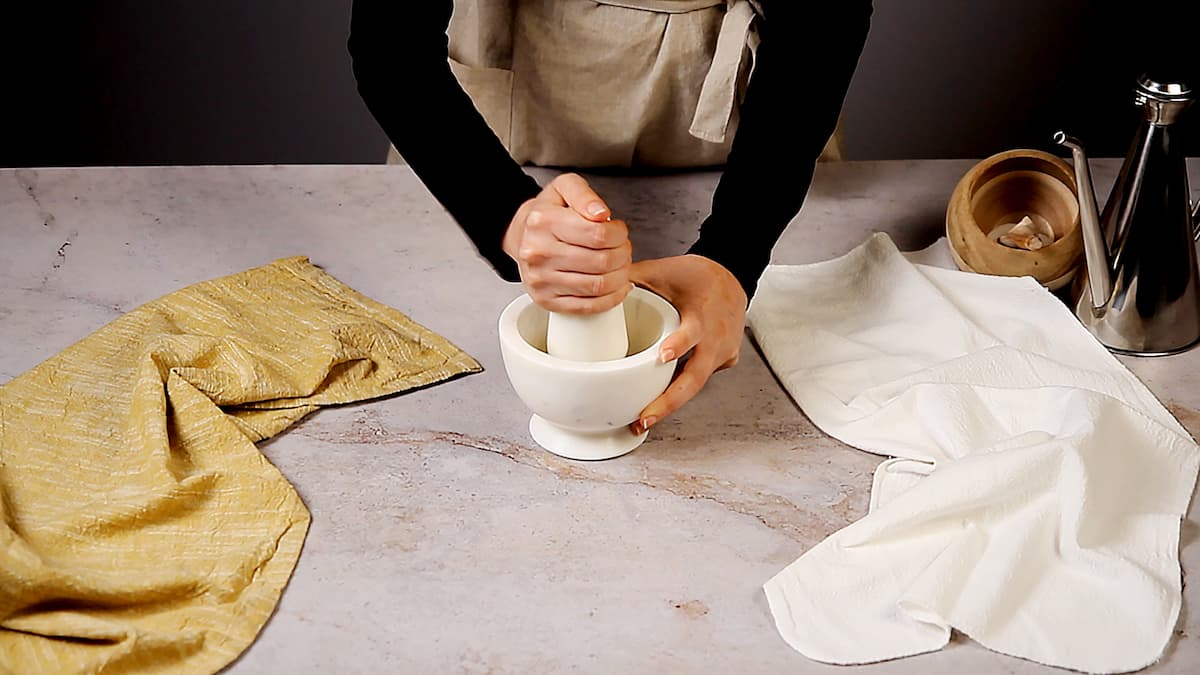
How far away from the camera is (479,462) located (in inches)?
34.7

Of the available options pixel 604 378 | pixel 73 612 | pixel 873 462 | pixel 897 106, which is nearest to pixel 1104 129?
pixel 897 106

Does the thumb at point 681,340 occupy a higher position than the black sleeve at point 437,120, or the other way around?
the black sleeve at point 437,120

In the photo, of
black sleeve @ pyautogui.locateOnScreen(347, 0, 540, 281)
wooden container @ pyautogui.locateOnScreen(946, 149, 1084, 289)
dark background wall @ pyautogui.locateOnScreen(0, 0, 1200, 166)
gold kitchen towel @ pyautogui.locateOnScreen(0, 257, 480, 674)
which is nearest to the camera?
gold kitchen towel @ pyautogui.locateOnScreen(0, 257, 480, 674)

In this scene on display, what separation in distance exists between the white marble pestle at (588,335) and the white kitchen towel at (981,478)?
0.59 ft

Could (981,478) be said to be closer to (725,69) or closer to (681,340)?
(681,340)

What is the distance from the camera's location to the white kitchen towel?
0.75 meters

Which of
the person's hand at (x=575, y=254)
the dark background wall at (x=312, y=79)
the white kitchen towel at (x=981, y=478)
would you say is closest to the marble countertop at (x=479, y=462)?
the white kitchen towel at (x=981, y=478)

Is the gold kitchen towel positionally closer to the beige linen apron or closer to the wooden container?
the beige linen apron

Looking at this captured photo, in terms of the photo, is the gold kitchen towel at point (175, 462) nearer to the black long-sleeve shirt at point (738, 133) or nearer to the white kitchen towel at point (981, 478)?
the black long-sleeve shirt at point (738, 133)

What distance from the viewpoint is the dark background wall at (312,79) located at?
1.86 metres

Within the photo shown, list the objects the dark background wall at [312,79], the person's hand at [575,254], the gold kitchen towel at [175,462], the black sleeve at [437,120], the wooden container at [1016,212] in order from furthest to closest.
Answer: the dark background wall at [312,79], the wooden container at [1016,212], the black sleeve at [437,120], the person's hand at [575,254], the gold kitchen towel at [175,462]

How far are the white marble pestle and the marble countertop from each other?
91 millimetres

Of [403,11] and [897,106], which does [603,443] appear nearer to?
[403,11]

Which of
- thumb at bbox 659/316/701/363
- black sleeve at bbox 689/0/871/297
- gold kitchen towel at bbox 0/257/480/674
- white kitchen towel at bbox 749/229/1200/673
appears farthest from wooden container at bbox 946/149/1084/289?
gold kitchen towel at bbox 0/257/480/674
